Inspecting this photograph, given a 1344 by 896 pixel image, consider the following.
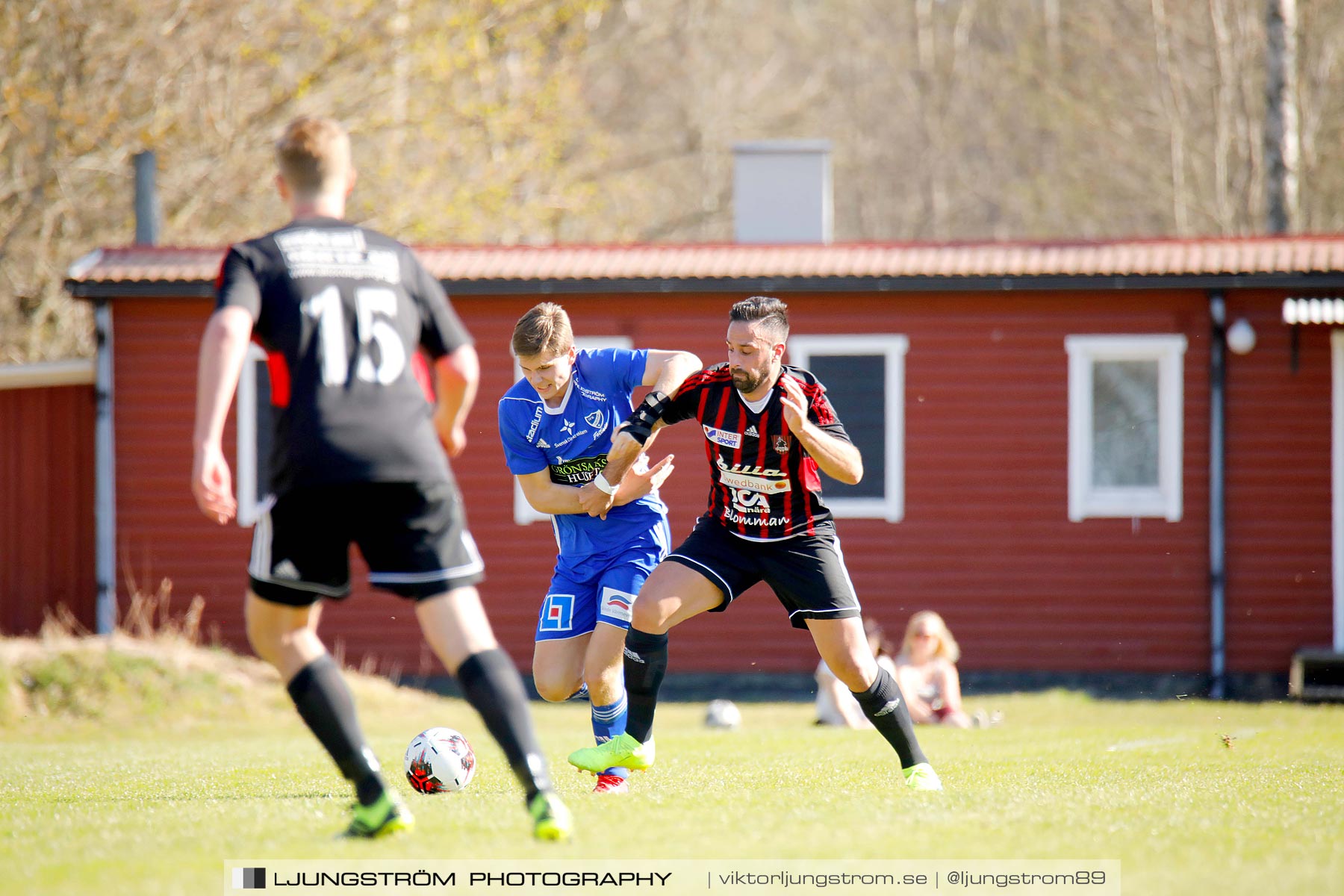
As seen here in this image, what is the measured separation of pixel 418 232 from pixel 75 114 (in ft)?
17.9

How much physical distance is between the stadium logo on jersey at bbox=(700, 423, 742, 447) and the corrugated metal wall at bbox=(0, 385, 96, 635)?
11460 millimetres

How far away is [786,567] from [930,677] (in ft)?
19.3

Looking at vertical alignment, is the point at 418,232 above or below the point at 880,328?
above

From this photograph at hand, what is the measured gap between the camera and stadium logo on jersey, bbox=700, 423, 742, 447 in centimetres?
583

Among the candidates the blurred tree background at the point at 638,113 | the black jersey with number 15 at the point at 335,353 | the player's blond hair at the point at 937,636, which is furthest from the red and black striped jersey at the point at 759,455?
the blurred tree background at the point at 638,113

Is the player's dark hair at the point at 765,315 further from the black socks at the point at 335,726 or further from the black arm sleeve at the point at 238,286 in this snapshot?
the black socks at the point at 335,726

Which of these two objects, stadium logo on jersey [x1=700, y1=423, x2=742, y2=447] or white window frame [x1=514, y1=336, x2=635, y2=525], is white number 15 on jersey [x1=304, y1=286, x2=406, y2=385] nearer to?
stadium logo on jersey [x1=700, y1=423, x2=742, y2=447]

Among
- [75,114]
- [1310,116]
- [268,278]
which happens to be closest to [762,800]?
[268,278]

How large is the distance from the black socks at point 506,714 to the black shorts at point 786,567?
172 centimetres

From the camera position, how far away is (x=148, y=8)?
20062mm

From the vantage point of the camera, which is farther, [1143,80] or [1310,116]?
[1143,80]

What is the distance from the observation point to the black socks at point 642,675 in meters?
5.93

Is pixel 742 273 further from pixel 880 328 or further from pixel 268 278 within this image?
pixel 268 278

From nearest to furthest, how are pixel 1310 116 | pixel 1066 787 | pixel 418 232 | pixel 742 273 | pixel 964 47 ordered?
pixel 1066 787 < pixel 742 273 < pixel 418 232 < pixel 1310 116 < pixel 964 47
